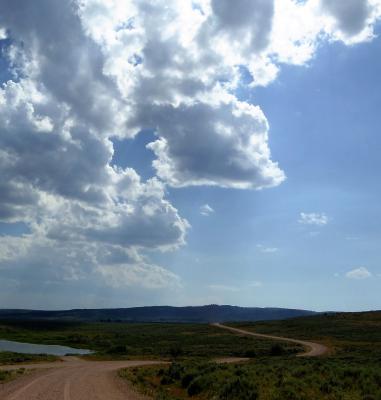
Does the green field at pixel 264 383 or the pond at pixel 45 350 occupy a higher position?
the green field at pixel 264 383

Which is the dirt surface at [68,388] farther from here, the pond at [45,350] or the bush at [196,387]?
the pond at [45,350]

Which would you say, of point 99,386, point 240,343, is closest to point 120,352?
point 240,343

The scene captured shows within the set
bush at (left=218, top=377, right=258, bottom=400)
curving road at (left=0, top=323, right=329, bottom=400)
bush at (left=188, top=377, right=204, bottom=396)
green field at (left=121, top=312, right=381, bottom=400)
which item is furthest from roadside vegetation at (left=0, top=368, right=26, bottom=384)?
bush at (left=218, top=377, right=258, bottom=400)

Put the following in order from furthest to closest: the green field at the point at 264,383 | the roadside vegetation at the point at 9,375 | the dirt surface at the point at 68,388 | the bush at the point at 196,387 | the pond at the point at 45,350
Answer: the pond at the point at 45,350 → the roadside vegetation at the point at 9,375 → the bush at the point at 196,387 → the dirt surface at the point at 68,388 → the green field at the point at 264,383

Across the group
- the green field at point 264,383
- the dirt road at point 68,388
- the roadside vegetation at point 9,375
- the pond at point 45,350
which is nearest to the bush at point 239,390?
the green field at point 264,383

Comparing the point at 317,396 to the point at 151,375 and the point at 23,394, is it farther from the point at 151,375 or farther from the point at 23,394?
the point at 151,375

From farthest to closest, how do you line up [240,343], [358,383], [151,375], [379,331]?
[379,331] → [240,343] → [151,375] → [358,383]

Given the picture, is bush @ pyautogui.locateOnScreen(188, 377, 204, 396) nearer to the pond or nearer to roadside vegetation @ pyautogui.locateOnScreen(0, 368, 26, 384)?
roadside vegetation @ pyautogui.locateOnScreen(0, 368, 26, 384)

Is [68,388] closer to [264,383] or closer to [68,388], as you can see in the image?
[68,388]

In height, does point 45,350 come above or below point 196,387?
below

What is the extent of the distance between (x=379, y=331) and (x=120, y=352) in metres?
48.1

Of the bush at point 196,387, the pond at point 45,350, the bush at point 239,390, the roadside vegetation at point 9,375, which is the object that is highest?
the bush at point 239,390

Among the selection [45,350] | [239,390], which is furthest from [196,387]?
[45,350]

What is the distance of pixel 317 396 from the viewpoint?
22.0m
